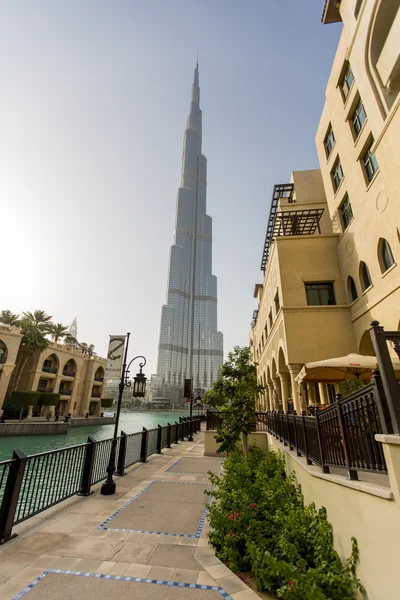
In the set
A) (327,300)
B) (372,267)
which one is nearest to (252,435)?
(327,300)

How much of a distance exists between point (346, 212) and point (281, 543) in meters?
16.3

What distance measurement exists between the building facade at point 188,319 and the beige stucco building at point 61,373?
79.2m

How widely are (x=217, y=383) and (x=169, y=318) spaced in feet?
457

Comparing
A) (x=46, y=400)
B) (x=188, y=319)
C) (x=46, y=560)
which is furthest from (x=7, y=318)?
(x=188, y=319)

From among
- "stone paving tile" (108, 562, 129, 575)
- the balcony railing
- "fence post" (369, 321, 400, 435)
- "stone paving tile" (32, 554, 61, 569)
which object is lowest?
"stone paving tile" (108, 562, 129, 575)

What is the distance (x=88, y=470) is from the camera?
7.10 meters

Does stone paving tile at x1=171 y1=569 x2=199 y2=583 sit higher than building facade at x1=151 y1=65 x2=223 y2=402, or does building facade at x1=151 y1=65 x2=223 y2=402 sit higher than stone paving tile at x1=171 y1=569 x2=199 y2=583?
building facade at x1=151 y1=65 x2=223 y2=402

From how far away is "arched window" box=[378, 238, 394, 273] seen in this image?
11.7m

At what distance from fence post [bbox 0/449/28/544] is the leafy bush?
10.7ft

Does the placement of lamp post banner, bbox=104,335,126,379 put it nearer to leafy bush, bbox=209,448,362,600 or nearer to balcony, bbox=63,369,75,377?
leafy bush, bbox=209,448,362,600

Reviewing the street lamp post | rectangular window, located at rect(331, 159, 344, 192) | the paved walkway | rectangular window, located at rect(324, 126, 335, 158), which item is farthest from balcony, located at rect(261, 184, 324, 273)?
the paved walkway

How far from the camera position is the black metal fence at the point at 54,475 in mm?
4637

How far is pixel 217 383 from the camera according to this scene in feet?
38.5

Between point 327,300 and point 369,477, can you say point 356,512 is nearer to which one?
point 369,477
